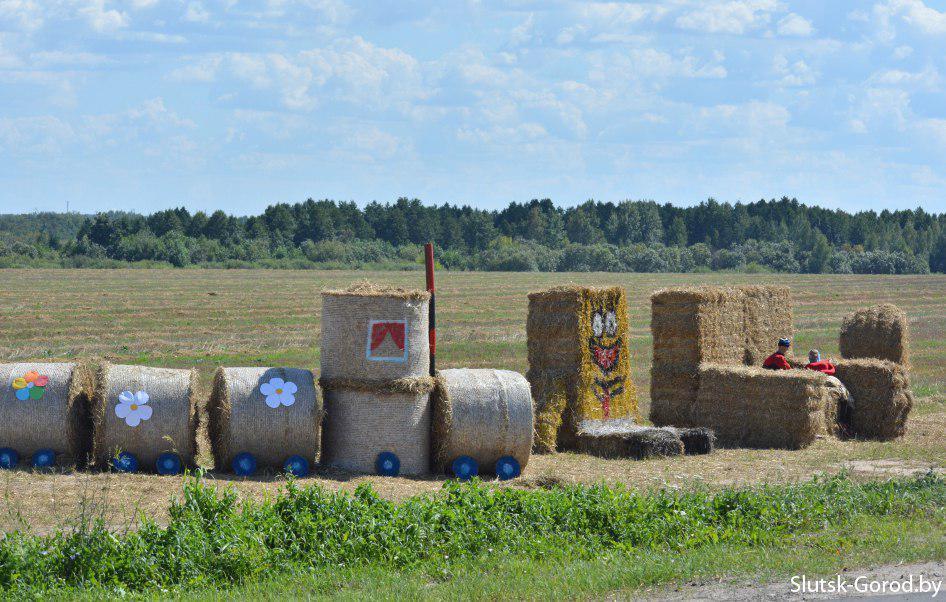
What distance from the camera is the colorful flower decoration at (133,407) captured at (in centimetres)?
1177

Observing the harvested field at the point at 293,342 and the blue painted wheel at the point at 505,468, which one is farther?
the blue painted wheel at the point at 505,468

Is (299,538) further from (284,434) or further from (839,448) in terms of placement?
(839,448)

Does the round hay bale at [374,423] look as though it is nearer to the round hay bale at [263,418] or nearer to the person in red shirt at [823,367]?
the round hay bale at [263,418]

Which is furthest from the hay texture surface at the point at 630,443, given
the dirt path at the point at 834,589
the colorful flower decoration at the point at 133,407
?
the dirt path at the point at 834,589

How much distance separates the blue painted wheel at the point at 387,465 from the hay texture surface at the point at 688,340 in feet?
19.6

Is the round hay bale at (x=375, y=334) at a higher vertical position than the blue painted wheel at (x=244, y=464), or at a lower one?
higher

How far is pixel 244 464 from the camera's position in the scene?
39.4 feet

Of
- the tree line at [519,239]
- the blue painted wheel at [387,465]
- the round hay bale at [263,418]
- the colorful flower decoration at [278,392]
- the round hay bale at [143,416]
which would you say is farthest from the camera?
the tree line at [519,239]

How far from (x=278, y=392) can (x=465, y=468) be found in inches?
91.1

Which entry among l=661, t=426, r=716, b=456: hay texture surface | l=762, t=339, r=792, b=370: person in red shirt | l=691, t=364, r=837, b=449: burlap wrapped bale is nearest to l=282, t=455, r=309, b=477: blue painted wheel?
l=661, t=426, r=716, b=456: hay texture surface

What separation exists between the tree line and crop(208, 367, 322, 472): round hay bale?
3046 inches

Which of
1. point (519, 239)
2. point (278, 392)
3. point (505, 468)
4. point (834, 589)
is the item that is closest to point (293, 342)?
point (505, 468)

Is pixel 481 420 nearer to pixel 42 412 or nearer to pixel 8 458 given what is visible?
pixel 42 412

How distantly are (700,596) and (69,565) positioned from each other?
447 centimetres
